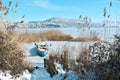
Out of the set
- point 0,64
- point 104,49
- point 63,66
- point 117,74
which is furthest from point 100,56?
point 0,64

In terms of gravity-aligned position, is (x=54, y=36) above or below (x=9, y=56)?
below

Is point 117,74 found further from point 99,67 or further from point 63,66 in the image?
point 63,66

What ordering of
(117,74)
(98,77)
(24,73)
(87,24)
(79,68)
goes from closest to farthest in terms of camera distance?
1. (117,74)
2. (98,77)
3. (79,68)
4. (24,73)
5. (87,24)

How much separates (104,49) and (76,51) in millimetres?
1759

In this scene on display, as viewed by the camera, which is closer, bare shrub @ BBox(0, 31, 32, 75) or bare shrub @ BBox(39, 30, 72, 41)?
bare shrub @ BBox(0, 31, 32, 75)

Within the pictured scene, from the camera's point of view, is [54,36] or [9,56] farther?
[54,36]

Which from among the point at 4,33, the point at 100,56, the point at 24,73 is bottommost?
the point at 24,73

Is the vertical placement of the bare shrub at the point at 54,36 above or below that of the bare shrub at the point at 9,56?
below

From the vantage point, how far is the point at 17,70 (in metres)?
6.25

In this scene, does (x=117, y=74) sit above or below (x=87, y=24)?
below

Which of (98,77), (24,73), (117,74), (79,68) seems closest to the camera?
Result: (117,74)

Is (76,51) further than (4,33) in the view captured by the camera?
Yes

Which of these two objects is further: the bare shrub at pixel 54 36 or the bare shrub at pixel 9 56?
the bare shrub at pixel 54 36

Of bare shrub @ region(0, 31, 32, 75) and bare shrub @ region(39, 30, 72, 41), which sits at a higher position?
bare shrub @ region(0, 31, 32, 75)
